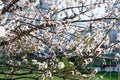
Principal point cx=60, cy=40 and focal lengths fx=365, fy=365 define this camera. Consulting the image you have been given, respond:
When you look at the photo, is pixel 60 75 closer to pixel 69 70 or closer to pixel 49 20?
pixel 69 70

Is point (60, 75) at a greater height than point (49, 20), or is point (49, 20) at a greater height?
point (49, 20)

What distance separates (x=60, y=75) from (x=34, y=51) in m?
1.27

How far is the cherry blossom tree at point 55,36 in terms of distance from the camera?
2787 millimetres

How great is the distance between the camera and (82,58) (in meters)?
2.78

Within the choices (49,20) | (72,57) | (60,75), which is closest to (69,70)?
(60,75)

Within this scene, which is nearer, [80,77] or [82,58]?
[80,77]

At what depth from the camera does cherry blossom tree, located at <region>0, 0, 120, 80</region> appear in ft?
9.14

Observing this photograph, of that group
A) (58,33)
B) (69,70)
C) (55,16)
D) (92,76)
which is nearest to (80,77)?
(69,70)

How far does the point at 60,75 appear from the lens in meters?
2.46

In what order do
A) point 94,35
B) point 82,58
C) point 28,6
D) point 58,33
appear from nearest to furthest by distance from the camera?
point 82,58
point 28,6
point 58,33
point 94,35

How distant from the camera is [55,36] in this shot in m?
3.56

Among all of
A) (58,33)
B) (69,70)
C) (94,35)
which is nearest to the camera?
(69,70)

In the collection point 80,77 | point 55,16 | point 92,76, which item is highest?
point 55,16

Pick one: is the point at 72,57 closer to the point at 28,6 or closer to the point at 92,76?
the point at 92,76
